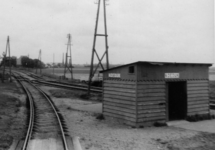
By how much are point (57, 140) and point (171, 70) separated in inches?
253

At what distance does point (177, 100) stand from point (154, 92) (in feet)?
6.15

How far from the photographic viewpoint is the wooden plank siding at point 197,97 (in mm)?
11766

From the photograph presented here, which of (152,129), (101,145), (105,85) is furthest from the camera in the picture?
(105,85)

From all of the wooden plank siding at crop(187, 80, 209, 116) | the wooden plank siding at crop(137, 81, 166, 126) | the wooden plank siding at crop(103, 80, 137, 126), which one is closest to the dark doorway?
the wooden plank siding at crop(187, 80, 209, 116)

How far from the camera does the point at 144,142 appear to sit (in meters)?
8.21

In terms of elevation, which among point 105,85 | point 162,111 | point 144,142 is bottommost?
point 144,142

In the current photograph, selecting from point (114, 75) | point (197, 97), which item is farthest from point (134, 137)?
point (197, 97)

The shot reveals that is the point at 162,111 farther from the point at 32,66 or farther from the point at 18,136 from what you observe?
the point at 32,66

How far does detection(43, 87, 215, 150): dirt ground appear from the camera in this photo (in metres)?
7.71

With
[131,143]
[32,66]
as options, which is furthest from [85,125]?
[32,66]

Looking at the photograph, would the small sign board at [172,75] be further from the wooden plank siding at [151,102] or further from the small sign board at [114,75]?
the small sign board at [114,75]

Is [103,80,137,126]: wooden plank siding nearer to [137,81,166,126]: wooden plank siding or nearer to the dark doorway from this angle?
[137,81,166,126]: wooden plank siding

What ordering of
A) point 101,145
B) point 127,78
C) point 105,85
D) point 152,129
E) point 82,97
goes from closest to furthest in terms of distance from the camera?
point 101,145 → point 152,129 → point 127,78 → point 105,85 → point 82,97

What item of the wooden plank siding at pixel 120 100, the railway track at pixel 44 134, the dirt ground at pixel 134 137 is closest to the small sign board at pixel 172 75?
the wooden plank siding at pixel 120 100
